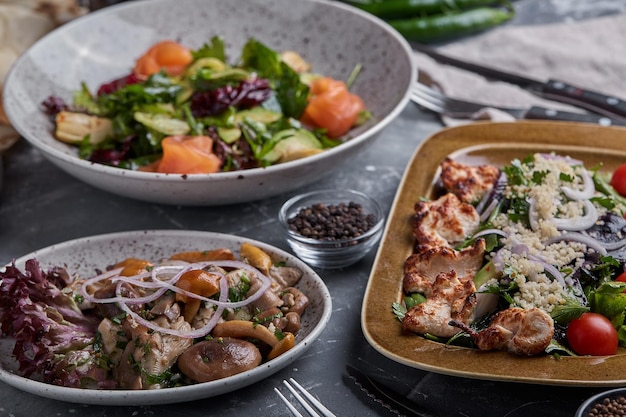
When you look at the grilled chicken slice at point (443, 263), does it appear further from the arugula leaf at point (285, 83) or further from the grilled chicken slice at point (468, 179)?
the arugula leaf at point (285, 83)

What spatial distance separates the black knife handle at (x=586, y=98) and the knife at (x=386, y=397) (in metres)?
2.28

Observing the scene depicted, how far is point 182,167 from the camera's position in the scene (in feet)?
11.4

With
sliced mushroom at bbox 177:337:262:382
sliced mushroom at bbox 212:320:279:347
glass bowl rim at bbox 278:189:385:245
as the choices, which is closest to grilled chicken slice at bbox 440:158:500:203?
glass bowl rim at bbox 278:189:385:245

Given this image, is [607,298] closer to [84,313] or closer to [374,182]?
[374,182]

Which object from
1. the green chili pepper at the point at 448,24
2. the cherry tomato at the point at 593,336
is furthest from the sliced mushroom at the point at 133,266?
the green chili pepper at the point at 448,24

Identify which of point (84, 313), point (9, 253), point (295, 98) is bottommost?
point (9, 253)

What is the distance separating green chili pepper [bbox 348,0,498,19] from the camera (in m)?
5.73

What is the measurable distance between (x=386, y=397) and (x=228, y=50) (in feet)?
9.61

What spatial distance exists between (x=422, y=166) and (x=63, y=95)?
212 centimetres

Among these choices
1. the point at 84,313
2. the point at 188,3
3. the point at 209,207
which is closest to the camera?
the point at 84,313

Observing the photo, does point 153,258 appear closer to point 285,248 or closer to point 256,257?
point 256,257

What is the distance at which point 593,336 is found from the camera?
2.54m

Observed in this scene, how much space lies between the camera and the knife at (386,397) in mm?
2535

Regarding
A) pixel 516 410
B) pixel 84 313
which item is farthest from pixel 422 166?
pixel 84 313
